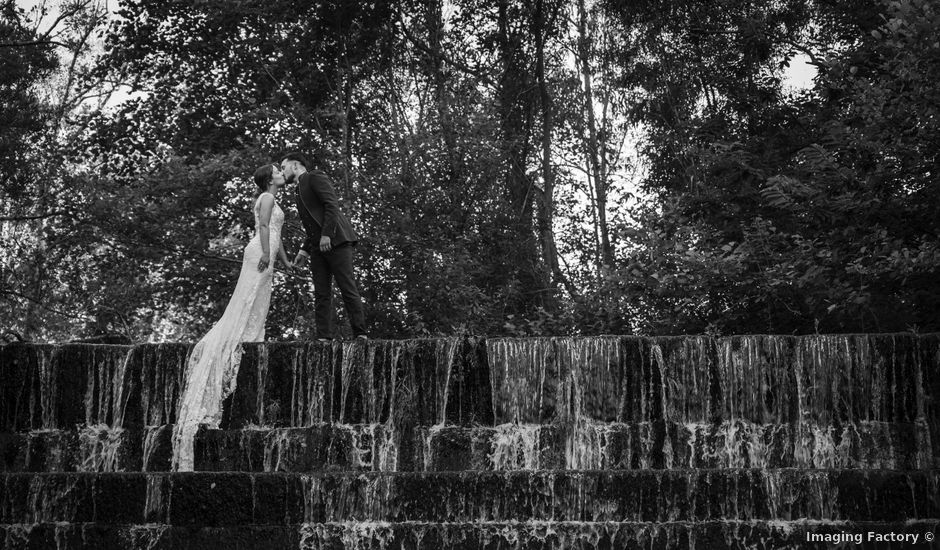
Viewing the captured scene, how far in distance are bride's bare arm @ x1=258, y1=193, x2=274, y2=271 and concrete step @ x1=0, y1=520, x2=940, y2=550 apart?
3.15 m

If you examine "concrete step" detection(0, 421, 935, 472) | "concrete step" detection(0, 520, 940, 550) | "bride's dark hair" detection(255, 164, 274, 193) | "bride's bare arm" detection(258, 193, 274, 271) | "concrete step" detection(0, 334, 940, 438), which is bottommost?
"concrete step" detection(0, 520, 940, 550)

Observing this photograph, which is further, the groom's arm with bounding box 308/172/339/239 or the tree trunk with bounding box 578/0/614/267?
the tree trunk with bounding box 578/0/614/267

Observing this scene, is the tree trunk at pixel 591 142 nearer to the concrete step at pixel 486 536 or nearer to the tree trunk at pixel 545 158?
the tree trunk at pixel 545 158

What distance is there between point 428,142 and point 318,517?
10476 mm

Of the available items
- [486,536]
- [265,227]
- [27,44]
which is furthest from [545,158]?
[486,536]

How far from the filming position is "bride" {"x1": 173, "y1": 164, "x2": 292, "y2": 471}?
11.3 m

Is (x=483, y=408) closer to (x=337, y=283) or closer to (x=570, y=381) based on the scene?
(x=570, y=381)

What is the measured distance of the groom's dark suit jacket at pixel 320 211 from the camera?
454 inches

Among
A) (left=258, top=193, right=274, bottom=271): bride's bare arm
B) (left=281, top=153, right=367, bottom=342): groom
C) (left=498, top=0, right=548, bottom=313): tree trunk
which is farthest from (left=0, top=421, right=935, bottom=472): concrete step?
(left=498, top=0, right=548, bottom=313): tree trunk

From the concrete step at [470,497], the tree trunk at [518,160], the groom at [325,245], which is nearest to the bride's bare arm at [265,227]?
the groom at [325,245]

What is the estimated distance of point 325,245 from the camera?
452 inches

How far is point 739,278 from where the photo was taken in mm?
15898

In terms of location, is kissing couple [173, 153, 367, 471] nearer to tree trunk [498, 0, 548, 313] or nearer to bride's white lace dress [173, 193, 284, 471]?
bride's white lace dress [173, 193, 284, 471]

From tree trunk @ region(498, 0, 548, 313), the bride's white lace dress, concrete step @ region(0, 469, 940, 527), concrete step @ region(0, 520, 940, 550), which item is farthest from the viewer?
tree trunk @ region(498, 0, 548, 313)
